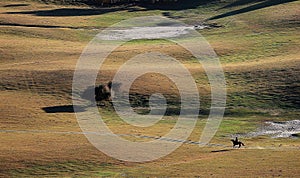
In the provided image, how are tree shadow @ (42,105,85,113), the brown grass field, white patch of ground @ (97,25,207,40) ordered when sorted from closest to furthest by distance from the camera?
the brown grass field → tree shadow @ (42,105,85,113) → white patch of ground @ (97,25,207,40)

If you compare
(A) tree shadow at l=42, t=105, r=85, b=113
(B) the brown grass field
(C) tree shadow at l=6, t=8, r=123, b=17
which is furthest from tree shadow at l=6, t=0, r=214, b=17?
(A) tree shadow at l=42, t=105, r=85, b=113

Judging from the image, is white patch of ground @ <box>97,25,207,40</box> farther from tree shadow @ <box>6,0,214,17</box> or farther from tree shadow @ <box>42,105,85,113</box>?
tree shadow @ <box>42,105,85,113</box>

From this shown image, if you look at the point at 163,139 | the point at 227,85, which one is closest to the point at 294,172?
the point at 163,139

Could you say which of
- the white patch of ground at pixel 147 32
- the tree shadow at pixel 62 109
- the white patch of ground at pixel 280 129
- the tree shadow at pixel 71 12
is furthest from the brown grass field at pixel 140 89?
the white patch of ground at pixel 147 32

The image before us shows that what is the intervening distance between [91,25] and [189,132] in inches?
1813

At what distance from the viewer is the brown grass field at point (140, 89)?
48688 millimetres

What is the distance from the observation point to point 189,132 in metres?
59.8

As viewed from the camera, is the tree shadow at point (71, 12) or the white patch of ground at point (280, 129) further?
the tree shadow at point (71, 12)

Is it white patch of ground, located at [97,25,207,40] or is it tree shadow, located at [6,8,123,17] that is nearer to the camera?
white patch of ground, located at [97,25,207,40]

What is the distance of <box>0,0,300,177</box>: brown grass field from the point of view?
4869 centimetres

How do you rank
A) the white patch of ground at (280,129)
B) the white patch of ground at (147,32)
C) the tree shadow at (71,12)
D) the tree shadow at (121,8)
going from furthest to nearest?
→ the tree shadow at (121,8) → the tree shadow at (71,12) → the white patch of ground at (147,32) → the white patch of ground at (280,129)

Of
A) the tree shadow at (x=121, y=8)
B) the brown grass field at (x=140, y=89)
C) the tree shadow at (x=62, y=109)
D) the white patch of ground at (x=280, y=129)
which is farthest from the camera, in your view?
the tree shadow at (x=121, y=8)

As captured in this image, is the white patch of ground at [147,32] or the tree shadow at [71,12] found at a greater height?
the tree shadow at [71,12]

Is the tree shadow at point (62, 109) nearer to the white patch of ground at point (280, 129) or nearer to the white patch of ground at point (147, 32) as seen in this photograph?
the white patch of ground at point (280, 129)
